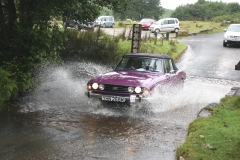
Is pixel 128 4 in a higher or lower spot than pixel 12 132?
higher

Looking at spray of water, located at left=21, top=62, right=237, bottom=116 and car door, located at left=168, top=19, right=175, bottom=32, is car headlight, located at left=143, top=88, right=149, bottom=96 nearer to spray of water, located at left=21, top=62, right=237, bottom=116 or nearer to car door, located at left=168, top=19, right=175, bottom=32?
spray of water, located at left=21, top=62, right=237, bottom=116

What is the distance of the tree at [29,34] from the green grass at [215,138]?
555cm

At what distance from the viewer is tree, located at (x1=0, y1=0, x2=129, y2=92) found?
36.4 feet

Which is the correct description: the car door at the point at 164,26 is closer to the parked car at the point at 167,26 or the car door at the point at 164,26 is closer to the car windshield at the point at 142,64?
the parked car at the point at 167,26

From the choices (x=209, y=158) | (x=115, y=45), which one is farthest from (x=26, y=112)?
(x=115, y=45)

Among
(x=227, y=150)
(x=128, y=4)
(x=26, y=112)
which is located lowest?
(x=26, y=112)

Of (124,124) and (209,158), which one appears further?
→ (124,124)

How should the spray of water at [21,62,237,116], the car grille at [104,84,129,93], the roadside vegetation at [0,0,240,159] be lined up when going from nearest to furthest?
the roadside vegetation at [0,0,240,159]
the car grille at [104,84,129,93]
the spray of water at [21,62,237,116]

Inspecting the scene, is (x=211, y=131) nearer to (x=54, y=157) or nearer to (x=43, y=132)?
(x=54, y=157)

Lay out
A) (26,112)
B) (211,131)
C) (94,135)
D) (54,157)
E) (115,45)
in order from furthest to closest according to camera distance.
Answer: (115,45)
(26,112)
(94,135)
(211,131)
(54,157)

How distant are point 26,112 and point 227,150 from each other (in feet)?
19.3

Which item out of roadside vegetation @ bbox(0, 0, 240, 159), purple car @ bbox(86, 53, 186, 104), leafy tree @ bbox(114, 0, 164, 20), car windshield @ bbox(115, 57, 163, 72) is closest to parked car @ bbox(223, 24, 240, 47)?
roadside vegetation @ bbox(0, 0, 240, 159)

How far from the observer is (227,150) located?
19.9 feet

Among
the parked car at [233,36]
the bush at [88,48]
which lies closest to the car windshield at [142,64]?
the bush at [88,48]
